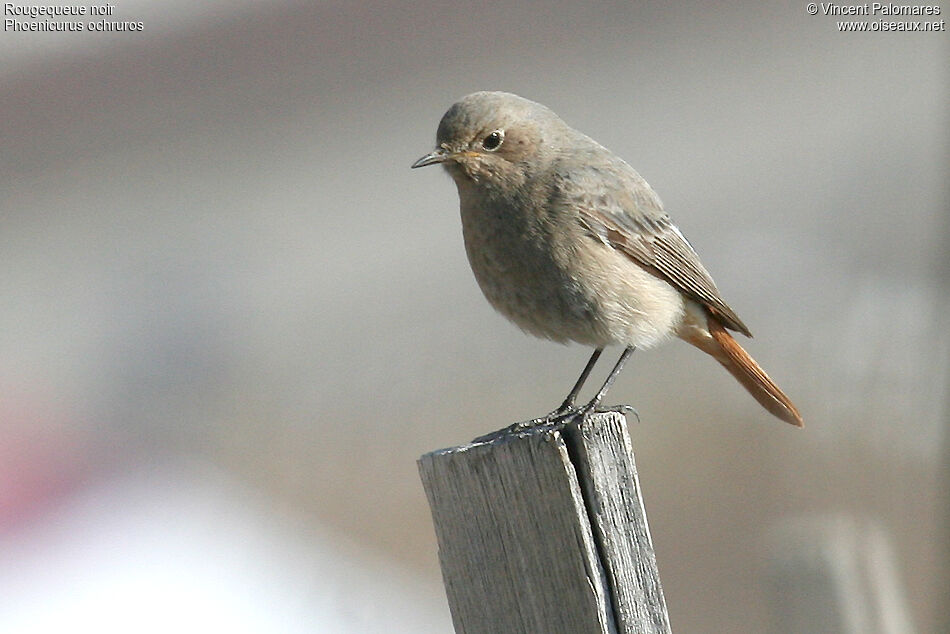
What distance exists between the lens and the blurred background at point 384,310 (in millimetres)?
5777

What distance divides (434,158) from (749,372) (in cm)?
165

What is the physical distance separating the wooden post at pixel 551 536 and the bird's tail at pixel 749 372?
2.39 meters

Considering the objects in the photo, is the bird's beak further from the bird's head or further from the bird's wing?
the bird's wing

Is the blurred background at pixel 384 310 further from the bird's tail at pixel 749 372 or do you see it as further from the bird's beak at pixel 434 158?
the bird's beak at pixel 434 158

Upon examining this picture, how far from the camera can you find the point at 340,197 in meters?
11.1

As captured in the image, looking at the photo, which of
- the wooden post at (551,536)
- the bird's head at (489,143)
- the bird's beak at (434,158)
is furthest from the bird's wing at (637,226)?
the wooden post at (551,536)

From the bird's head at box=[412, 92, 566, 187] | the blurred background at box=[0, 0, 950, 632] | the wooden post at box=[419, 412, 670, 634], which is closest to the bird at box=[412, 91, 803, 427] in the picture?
the bird's head at box=[412, 92, 566, 187]

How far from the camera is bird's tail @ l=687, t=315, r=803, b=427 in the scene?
502cm

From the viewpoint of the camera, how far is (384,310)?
10.3 meters

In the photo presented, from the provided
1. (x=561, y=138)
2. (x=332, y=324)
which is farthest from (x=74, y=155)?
(x=561, y=138)

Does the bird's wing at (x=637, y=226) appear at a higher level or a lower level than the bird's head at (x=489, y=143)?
lower

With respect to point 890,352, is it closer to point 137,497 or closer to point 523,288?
point 523,288

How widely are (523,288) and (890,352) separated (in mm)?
2407

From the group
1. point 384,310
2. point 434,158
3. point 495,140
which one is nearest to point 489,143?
point 495,140
